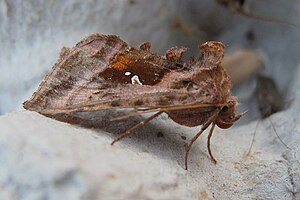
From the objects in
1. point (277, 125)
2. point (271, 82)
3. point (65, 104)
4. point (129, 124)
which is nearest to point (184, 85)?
point (129, 124)

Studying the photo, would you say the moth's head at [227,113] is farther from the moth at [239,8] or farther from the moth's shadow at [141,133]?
the moth at [239,8]

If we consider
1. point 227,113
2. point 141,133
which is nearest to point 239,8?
point 227,113

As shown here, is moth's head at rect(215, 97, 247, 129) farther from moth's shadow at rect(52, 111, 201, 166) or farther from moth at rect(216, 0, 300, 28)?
moth at rect(216, 0, 300, 28)

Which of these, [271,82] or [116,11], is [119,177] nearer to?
[116,11]

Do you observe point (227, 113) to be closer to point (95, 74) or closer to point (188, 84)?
point (188, 84)

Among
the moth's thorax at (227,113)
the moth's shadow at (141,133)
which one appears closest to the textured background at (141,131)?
the moth's shadow at (141,133)
